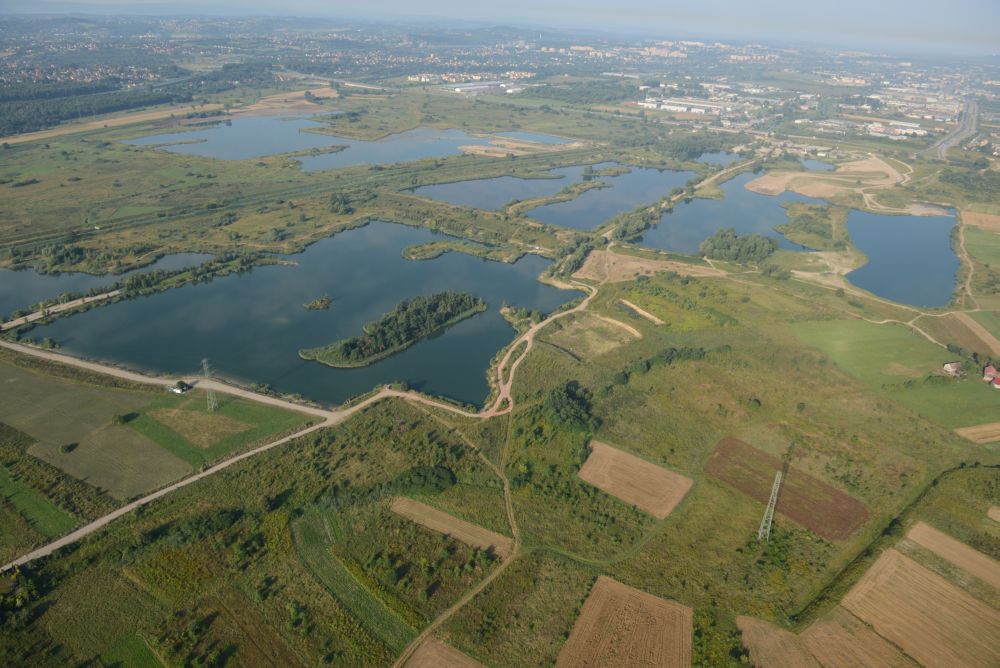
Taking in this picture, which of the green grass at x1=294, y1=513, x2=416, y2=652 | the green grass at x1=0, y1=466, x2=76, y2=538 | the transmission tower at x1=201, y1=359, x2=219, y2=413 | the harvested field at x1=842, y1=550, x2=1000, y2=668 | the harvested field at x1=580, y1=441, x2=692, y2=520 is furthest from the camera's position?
the transmission tower at x1=201, y1=359, x2=219, y2=413

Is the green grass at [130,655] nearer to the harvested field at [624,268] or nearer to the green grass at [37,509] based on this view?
the green grass at [37,509]

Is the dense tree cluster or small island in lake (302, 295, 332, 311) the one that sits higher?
the dense tree cluster

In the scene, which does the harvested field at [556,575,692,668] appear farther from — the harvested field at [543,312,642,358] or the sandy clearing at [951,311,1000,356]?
the sandy clearing at [951,311,1000,356]

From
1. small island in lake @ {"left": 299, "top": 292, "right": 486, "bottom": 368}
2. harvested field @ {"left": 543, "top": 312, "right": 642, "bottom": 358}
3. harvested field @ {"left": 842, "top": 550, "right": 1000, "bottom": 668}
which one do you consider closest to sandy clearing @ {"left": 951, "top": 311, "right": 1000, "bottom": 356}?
harvested field @ {"left": 543, "top": 312, "right": 642, "bottom": 358}

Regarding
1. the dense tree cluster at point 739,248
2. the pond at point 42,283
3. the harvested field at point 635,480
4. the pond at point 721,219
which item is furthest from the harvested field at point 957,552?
the pond at point 42,283

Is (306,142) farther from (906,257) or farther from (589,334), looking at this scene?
(906,257)

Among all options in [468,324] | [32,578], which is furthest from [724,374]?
[32,578]
